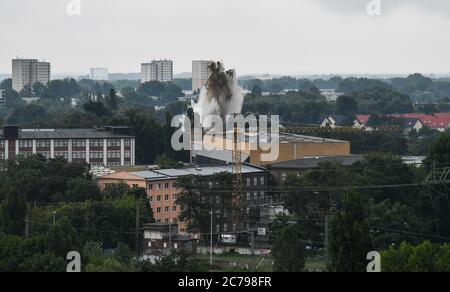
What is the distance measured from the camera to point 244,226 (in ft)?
73.3

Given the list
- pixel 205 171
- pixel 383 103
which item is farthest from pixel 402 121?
pixel 205 171

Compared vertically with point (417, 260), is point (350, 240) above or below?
above

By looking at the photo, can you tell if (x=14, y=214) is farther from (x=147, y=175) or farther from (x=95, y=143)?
(x=95, y=143)

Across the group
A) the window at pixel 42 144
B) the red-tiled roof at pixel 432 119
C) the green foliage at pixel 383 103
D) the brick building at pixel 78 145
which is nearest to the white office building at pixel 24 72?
the green foliage at pixel 383 103

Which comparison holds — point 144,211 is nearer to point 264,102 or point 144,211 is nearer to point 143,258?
point 143,258

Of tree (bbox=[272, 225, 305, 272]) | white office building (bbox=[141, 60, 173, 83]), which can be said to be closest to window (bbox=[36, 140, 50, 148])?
tree (bbox=[272, 225, 305, 272])

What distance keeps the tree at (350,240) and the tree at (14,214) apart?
18.1 ft

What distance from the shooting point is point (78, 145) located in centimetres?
3180

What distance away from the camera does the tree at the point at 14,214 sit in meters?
18.6

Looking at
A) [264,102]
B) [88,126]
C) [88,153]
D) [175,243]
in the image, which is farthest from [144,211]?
[264,102]

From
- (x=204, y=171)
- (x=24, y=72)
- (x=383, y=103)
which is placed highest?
(x=24, y=72)

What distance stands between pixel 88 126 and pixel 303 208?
1359 cm

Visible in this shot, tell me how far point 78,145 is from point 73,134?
1.49ft
